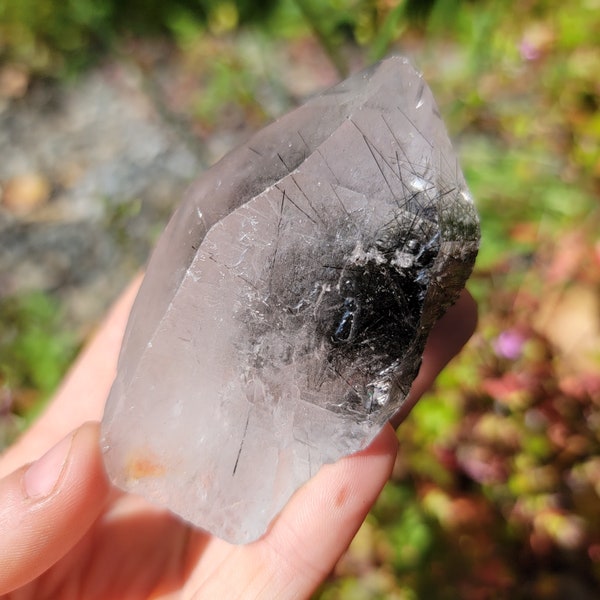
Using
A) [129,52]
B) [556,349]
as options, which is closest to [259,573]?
[556,349]

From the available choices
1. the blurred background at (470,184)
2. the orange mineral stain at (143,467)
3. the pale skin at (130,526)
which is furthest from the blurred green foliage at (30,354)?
the orange mineral stain at (143,467)

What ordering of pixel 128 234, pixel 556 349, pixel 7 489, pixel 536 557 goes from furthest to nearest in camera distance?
pixel 128 234 → pixel 556 349 → pixel 536 557 → pixel 7 489

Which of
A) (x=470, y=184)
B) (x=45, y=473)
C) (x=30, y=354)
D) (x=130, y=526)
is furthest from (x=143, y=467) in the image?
(x=470, y=184)

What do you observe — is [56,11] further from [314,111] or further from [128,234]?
[314,111]

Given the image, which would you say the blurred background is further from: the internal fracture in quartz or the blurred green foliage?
Answer: the internal fracture in quartz

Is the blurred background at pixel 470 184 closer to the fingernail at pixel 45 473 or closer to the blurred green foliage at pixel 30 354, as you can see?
the blurred green foliage at pixel 30 354

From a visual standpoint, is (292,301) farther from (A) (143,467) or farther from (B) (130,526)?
(B) (130,526)

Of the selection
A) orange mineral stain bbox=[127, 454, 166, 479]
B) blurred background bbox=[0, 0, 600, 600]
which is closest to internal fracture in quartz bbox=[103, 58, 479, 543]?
orange mineral stain bbox=[127, 454, 166, 479]
